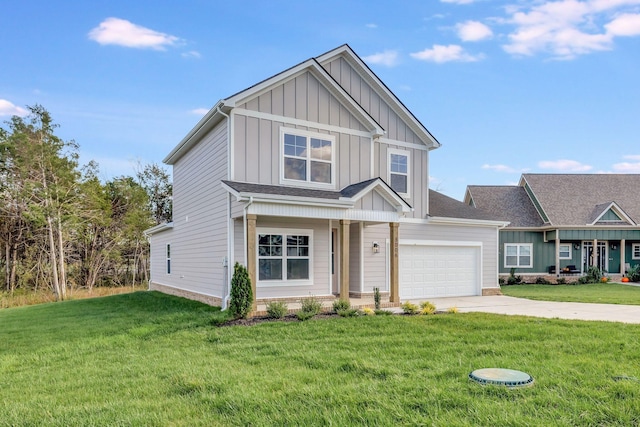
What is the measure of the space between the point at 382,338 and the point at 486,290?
929 cm

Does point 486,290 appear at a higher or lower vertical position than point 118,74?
lower

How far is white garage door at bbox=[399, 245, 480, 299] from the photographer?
13750 millimetres

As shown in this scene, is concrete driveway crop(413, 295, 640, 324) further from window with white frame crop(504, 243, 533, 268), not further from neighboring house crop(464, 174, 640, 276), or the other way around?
neighboring house crop(464, 174, 640, 276)

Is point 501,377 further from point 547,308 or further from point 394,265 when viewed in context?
point 547,308

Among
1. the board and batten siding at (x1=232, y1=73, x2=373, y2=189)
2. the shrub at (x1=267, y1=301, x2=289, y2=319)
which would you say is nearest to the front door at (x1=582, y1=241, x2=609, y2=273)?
the board and batten siding at (x1=232, y1=73, x2=373, y2=189)

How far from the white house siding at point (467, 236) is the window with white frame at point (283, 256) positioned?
3521 millimetres

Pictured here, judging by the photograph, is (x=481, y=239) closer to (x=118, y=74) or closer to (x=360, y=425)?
(x=360, y=425)

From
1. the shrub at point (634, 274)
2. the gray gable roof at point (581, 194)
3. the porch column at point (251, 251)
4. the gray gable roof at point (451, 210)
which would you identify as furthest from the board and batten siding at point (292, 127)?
the shrub at point (634, 274)

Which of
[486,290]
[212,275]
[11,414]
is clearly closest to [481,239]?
[486,290]

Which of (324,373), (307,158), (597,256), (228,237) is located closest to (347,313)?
(228,237)

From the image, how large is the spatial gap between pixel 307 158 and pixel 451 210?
6.11 meters

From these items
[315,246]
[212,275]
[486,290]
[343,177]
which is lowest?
[486,290]

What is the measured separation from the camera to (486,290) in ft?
49.3

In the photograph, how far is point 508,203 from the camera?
24.4 meters
